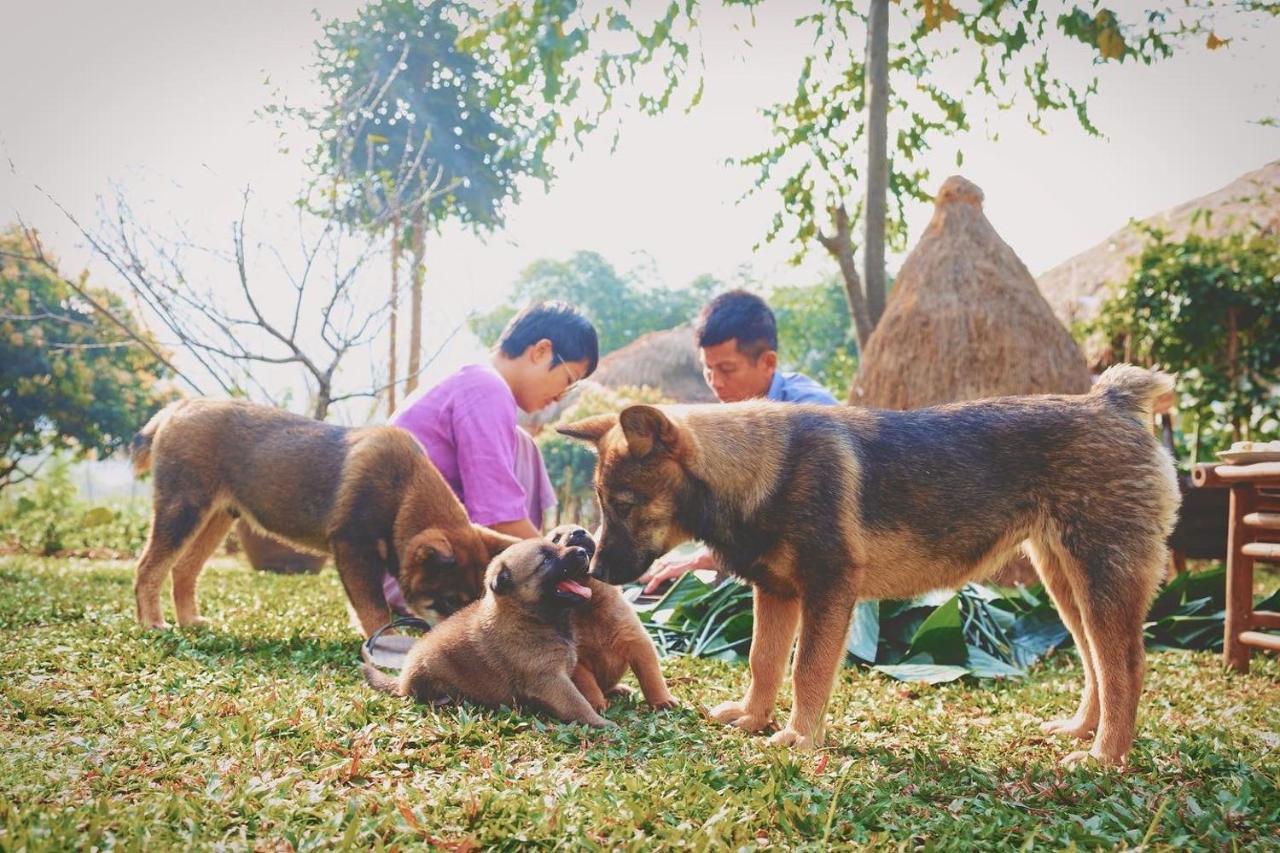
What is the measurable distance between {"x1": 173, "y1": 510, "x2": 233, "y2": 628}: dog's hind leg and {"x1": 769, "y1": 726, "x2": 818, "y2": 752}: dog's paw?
4110 millimetres

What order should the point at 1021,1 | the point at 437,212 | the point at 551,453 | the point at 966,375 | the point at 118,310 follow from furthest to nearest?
the point at 551,453
the point at 437,212
the point at 118,310
the point at 966,375
the point at 1021,1

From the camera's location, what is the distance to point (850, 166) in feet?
33.3

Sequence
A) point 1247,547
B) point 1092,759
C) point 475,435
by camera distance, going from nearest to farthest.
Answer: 1. point 1092,759
2. point 1247,547
3. point 475,435

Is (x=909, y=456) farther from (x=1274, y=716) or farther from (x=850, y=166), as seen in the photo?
(x=850, y=166)

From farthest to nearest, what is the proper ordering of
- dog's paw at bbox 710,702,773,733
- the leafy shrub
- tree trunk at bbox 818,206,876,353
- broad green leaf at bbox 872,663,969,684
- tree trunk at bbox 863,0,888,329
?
the leafy shrub, tree trunk at bbox 818,206,876,353, tree trunk at bbox 863,0,888,329, broad green leaf at bbox 872,663,969,684, dog's paw at bbox 710,702,773,733

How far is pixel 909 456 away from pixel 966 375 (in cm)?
527

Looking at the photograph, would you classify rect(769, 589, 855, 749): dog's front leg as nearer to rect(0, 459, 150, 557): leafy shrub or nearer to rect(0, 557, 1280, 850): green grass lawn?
rect(0, 557, 1280, 850): green grass lawn

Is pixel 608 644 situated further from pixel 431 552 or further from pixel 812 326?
pixel 812 326

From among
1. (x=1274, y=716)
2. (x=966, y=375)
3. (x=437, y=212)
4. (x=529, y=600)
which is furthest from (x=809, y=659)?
(x=437, y=212)

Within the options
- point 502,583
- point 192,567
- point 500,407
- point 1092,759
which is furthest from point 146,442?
point 1092,759

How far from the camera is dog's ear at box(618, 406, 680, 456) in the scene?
355 centimetres

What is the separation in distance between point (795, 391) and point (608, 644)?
2779 mm

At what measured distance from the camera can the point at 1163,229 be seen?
1170 cm

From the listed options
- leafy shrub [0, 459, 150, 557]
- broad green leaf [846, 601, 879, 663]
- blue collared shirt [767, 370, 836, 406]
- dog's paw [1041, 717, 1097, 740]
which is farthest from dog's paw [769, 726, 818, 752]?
leafy shrub [0, 459, 150, 557]
